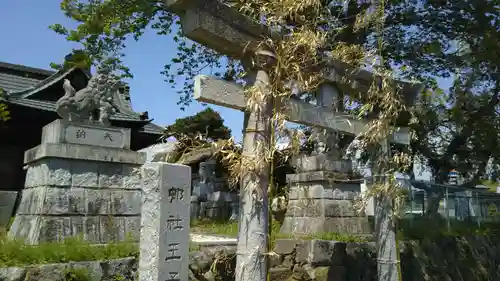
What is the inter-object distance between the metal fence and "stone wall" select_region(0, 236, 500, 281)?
807 mm

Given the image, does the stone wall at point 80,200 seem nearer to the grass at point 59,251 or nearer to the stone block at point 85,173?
the stone block at point 85,173

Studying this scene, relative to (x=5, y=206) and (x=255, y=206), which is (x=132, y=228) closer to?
(x=5, y=206)

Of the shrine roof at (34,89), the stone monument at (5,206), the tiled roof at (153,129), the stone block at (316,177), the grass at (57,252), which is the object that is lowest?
the grass at (57,252)

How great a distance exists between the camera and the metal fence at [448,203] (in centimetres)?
997

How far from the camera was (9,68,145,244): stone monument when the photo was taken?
6.32m

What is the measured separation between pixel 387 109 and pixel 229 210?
9236 millimetres

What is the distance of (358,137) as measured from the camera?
214 inches

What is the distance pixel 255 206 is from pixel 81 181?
12.4 feet

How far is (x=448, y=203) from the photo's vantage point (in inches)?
416

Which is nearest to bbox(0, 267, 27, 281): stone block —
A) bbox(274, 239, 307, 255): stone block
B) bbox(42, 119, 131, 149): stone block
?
bbox(42, 119, 131, 149): stone block

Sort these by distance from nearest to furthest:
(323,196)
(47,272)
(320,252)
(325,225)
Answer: (47,272)
(320,252)
(325,225)
(323,196)

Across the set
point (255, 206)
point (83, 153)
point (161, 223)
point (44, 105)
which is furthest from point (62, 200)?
point (44, 105)

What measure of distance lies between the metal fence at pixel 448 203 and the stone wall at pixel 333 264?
31.8 inches

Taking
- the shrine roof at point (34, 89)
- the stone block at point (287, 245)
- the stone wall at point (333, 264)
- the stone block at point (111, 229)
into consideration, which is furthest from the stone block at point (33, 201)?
the shrine roof at point (34, 89)
